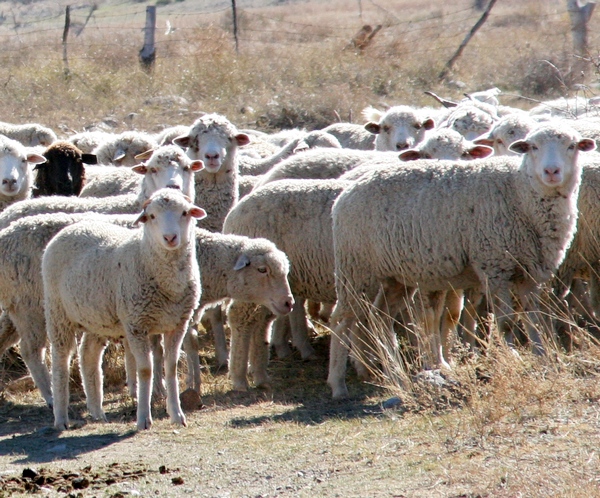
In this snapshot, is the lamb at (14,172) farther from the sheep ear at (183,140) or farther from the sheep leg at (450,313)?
the sheep leg at (450,313)

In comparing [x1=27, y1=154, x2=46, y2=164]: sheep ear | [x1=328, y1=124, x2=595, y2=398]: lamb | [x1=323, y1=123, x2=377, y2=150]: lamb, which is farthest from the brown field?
[x1=323, y1=123, x2=377, y2=150]: lamb

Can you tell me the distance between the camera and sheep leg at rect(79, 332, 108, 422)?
23.6 ft

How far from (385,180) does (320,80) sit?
14847mm

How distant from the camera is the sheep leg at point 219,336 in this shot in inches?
354

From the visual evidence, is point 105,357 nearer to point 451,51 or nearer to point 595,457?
point 595,457

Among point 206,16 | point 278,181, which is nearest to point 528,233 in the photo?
point 278,181

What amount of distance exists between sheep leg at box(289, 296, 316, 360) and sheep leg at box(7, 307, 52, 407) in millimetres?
2369

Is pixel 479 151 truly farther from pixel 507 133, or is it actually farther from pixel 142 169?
pixel 142 169

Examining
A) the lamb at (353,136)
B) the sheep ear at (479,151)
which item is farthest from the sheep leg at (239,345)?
the lamb at (353,136)

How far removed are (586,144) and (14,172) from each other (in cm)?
507

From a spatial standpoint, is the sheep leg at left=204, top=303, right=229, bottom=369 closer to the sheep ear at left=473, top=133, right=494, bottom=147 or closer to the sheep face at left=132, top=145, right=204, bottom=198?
the sheep face at left=132, top=145, right=204, bottom=198

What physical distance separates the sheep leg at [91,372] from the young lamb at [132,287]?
14 cm

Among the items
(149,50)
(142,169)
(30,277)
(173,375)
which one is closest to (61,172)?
(142,169)

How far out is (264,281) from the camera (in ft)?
24.6
